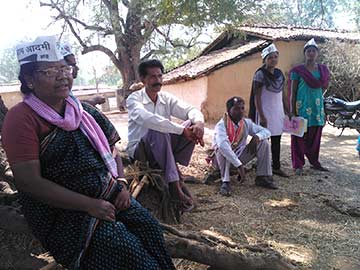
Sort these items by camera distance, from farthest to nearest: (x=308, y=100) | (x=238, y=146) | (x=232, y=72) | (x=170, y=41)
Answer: (x=170, y=41) → (x=232, y=72) → (x=308, y=100) → (x=238, y=146)

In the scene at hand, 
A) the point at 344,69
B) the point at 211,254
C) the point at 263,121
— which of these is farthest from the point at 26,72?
the point at 344,69

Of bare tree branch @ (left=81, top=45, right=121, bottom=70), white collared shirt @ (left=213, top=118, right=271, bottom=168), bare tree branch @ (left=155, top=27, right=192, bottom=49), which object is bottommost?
white collared shirt @ (left=213, top=118, right=271, bottom=168)

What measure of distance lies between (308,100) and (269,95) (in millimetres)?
680

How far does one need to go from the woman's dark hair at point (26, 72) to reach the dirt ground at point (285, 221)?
1.52 meters

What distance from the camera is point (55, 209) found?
1.78m

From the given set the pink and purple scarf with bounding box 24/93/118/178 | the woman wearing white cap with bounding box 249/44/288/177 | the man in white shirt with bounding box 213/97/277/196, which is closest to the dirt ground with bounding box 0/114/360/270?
the man in white shirt with bounding box 213/97/277/196

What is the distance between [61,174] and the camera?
5.81ft

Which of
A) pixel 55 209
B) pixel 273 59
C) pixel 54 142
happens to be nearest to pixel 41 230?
pixel 55 209

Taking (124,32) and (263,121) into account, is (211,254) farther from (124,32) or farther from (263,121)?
(124,32)

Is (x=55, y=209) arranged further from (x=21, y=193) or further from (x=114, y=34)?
(x=114, y=34)

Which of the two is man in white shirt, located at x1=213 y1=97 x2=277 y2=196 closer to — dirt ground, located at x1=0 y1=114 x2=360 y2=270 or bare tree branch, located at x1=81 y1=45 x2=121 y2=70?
dirt ground, located at x1=0 y1=114 x2=360 y2=270

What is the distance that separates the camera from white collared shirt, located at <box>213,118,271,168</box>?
14.1 ft

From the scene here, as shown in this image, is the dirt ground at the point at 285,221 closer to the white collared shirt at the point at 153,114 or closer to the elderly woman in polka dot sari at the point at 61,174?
the white collared shirt at the point at 153,114

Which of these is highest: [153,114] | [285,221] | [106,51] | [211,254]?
[106,51]
